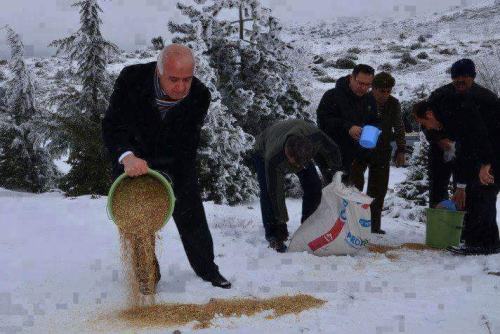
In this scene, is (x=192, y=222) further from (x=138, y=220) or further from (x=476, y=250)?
(x=476, y=250)

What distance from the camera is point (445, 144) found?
4582mm

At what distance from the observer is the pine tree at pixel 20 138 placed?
36.7 ft

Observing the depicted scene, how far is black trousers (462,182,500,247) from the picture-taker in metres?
4.24

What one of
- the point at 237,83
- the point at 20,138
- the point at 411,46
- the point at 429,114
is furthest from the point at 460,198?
the point at 411,46

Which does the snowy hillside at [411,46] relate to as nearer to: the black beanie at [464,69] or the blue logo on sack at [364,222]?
the black beanie at [464,69]

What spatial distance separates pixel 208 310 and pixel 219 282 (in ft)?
1.52

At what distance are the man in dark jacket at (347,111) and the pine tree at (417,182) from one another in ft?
15.1

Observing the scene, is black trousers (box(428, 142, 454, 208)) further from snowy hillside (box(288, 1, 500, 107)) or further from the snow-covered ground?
snowy hillside (box(288, 1, 500, 107))

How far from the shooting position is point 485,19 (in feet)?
163

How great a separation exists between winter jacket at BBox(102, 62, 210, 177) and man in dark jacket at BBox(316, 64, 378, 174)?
6.45 feet

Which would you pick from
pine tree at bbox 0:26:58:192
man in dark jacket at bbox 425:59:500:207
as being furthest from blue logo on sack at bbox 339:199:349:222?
pine tree at bbox 0:26:58:192

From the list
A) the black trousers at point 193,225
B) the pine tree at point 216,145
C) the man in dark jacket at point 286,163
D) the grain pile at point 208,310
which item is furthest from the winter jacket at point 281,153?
the pine tree at point 216,145

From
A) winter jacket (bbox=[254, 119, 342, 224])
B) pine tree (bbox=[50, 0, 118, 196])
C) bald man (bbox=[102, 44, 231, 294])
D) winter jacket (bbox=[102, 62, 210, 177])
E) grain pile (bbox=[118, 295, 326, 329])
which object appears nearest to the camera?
grain pile (bbox=[118, 295, 326, 329])

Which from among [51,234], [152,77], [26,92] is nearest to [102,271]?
[51,234]
